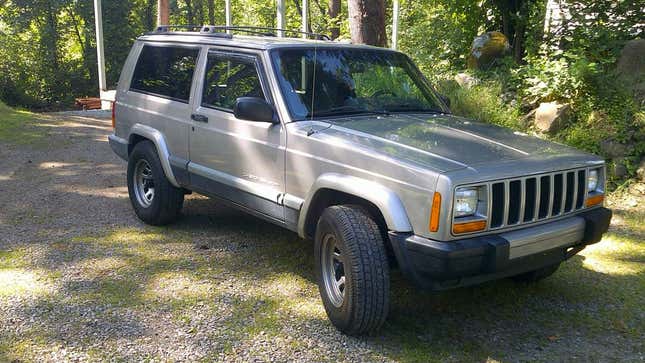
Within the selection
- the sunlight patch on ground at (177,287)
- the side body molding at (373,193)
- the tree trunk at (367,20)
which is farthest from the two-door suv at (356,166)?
the tree trunk at (367,20)

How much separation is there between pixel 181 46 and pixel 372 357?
3.44 metres

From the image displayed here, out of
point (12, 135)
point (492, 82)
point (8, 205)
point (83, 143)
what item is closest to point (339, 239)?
point (8, 205)

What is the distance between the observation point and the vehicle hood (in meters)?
3.70

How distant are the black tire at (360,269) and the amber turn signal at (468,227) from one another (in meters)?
0.47

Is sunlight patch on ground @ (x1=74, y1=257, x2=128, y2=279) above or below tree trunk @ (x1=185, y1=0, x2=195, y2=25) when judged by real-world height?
below

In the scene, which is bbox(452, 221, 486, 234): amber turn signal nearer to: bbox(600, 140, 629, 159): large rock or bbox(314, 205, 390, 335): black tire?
bbox(314, 205, 390, 335): black tire

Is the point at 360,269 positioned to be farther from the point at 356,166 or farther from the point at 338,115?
the point at 338,115

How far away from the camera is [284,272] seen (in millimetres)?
5016

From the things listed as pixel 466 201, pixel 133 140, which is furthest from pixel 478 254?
pixel 133 140

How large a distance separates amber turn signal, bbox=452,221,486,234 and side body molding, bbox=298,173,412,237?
0.26m

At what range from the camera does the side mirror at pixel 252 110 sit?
4.36m

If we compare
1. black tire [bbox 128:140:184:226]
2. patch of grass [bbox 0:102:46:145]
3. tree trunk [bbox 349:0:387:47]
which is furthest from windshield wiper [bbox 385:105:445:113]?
patch of grass [bbox 0:102:46:145]

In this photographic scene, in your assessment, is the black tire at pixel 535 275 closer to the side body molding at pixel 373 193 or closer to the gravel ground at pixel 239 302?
the gravel ground at pixel 239 302

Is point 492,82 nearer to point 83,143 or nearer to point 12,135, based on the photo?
point 83,143
